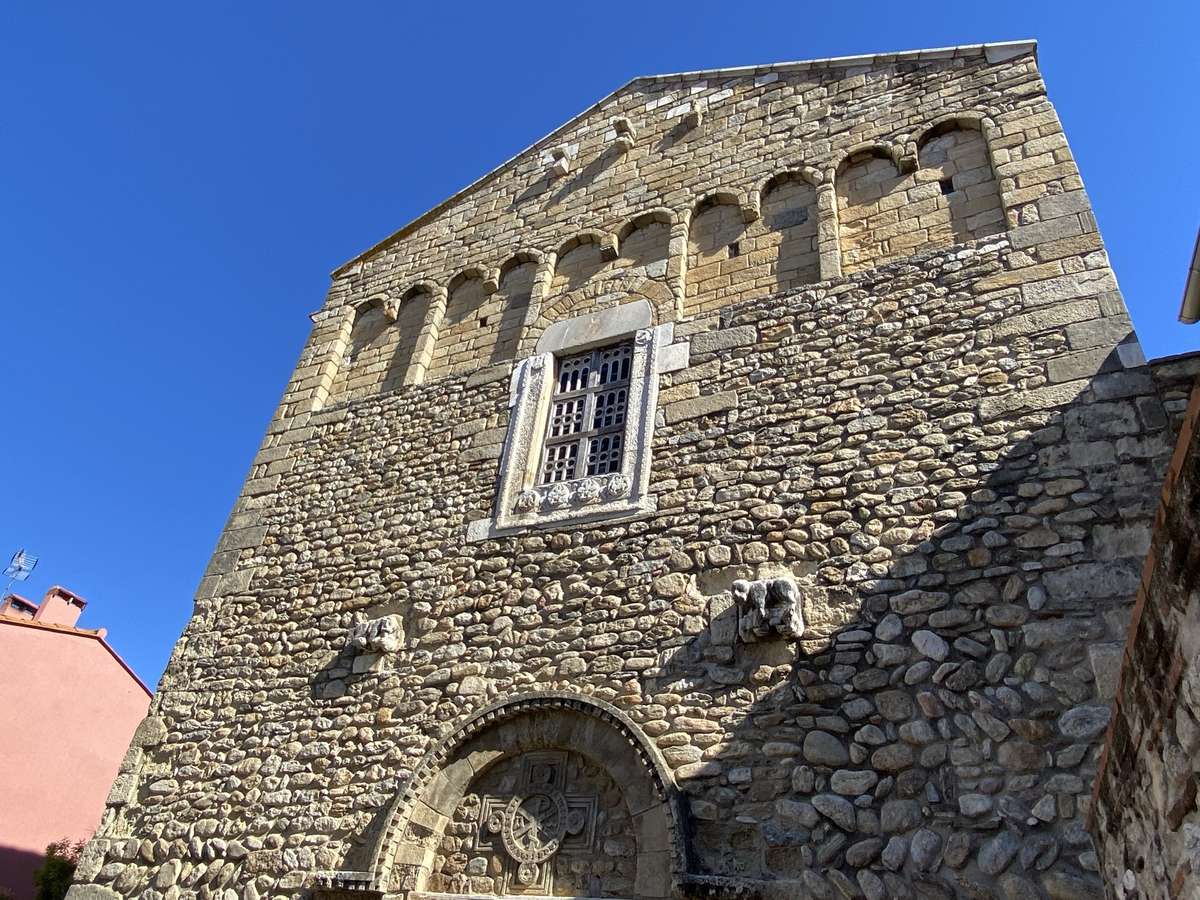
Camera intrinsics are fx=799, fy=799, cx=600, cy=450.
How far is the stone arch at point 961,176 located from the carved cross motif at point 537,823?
452cm

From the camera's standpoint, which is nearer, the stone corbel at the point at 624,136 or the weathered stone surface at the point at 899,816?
the weathered stone surface at the point at 899,816

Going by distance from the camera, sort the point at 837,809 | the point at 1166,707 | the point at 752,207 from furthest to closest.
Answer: the point at 752,207, the point at 837,809, the point at 1166,707

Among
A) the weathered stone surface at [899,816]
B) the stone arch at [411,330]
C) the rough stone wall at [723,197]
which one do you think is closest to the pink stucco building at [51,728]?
the rough stone wall at [723,197]

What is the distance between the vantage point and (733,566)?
4984 millimetres

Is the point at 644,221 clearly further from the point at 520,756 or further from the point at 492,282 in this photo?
the point at 520,756

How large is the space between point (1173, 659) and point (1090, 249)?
3850mm

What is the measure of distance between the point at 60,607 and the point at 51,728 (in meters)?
2.84

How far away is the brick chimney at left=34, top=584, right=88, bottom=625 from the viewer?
45.3ft

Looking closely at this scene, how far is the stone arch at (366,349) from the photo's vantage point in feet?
26.3

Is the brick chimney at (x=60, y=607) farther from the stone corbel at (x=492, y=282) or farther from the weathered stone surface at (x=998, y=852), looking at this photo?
the weathered stone surface at (x=998, y=852)

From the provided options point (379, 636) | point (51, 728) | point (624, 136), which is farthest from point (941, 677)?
point (51, 728)

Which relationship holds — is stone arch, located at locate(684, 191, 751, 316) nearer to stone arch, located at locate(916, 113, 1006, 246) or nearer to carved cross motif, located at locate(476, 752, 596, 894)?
stone arch, located at locate(916, 113, 1006, 246)

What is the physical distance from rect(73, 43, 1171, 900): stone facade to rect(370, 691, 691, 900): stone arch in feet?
0.08

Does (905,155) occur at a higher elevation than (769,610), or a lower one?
higher
